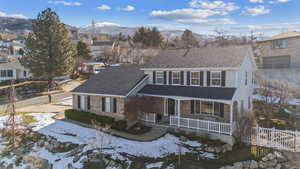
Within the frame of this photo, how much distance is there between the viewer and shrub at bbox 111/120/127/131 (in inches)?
661

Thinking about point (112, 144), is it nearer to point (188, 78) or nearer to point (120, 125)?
point (120, 125)

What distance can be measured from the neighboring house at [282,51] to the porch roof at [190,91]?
866 inches

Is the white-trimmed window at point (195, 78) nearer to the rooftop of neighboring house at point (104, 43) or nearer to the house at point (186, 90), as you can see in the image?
the house at point (186, 90)

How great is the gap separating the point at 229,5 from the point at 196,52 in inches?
234

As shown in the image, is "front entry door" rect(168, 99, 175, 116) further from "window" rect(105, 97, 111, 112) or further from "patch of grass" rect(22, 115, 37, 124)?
"patch of grass" rect(22, 115, 37, 124)

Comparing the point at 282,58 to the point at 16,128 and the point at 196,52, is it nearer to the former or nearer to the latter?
the point at 196,52

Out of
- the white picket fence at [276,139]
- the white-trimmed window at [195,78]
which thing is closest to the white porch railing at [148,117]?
the white-trimmed window at [195,78]

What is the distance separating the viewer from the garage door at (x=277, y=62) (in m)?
31.9

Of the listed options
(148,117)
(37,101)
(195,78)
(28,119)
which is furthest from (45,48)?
(195,78)

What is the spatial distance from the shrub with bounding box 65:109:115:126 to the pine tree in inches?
609

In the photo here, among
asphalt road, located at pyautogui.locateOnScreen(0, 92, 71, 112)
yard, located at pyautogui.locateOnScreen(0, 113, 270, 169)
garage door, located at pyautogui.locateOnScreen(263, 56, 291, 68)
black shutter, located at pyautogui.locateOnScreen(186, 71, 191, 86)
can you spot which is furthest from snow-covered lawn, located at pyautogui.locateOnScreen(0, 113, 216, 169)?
garage door, located at pyautogui.locateOnScreen(263, 56, 291, 68)

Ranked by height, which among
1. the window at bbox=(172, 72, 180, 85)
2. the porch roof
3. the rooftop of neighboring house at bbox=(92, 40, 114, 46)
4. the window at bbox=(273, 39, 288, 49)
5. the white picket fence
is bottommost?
the white picket fence

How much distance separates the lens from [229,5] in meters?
20.5

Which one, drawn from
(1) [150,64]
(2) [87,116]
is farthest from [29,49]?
(1) [150,64]
